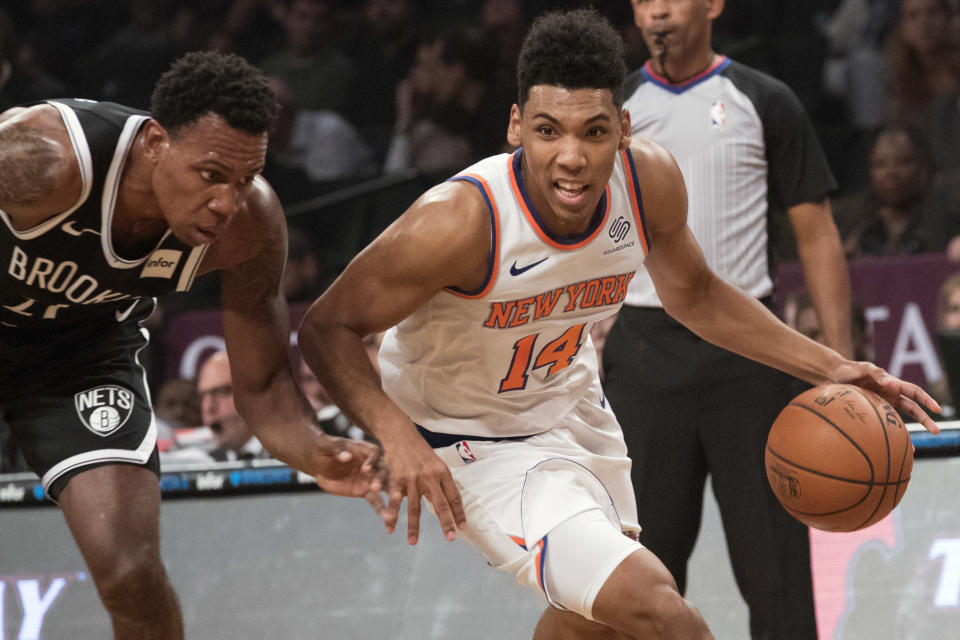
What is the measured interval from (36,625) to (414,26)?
472 centimetres

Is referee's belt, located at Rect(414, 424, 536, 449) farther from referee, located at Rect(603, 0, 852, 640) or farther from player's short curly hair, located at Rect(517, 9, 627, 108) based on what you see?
player's short curly hair, located at Rect(517, 9, 627, 108)

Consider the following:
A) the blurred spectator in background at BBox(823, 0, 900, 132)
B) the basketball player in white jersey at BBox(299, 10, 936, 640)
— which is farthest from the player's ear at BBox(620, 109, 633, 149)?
the blurred spectator in background at BBox(823, 0, 900, 132)

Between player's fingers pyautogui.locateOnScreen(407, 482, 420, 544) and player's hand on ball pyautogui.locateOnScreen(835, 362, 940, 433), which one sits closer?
player's fingers pyautogui.locateOnScreen(407, 482, 420, 544)

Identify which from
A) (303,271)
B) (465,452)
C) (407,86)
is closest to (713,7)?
(465,452)

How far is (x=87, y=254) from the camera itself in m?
2.77

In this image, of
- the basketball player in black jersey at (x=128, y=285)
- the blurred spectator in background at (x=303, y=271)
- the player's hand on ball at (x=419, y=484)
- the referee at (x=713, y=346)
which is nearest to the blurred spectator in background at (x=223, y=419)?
the blurred spectator in background at (x=303, y=271)

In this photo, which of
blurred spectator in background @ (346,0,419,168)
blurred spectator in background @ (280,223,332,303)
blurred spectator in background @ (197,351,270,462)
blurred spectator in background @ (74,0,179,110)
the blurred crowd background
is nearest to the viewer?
blurred spectator in background @ (197,351,270,462)

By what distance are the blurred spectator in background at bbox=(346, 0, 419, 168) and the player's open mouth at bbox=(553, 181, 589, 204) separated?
16.4 feet

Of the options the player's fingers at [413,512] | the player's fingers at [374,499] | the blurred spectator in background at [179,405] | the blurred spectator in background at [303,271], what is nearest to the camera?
the player's fingers at [413,512]

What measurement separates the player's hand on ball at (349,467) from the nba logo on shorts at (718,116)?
1496 mm

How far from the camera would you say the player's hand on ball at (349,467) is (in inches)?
100.0

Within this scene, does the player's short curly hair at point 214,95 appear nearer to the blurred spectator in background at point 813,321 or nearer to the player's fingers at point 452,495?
the player's fingers at point 452,495

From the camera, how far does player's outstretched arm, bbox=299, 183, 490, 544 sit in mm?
2609

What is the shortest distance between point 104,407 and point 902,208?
3.94m
